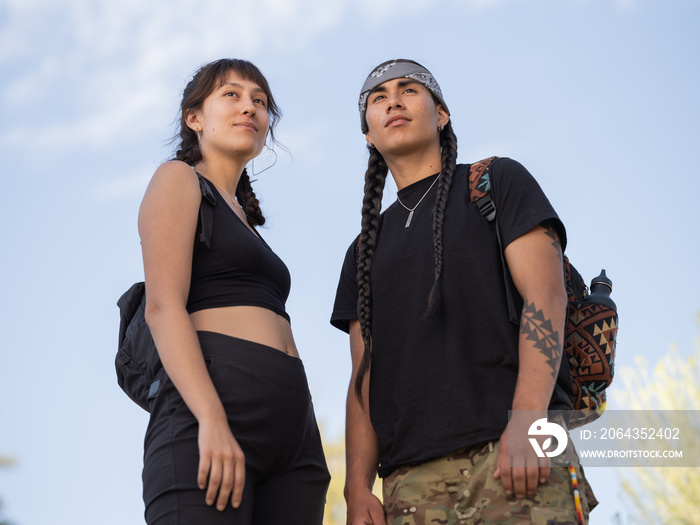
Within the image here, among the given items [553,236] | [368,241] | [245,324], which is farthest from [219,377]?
[553,236]

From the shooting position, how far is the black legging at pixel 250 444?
2.57 meters

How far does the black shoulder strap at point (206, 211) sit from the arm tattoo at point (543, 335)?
4.12 ft

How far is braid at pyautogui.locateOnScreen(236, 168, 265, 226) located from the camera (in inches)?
149

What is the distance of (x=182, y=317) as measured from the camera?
272 centimetres

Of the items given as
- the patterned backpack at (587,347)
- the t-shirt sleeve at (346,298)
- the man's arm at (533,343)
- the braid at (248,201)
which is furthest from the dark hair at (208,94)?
the man's arm at (533,343)

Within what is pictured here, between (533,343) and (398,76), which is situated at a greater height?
(398,76)

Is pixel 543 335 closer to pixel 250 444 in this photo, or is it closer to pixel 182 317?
pixel 250 444

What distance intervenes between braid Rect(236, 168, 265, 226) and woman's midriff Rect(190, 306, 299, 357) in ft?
2.62

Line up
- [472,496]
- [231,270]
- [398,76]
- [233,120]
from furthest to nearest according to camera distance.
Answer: [398,76]
[233,120]
[231,270]
[472,496]

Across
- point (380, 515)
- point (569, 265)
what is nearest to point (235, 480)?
point (380, 515)

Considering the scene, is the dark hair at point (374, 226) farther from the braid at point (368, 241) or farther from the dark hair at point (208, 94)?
the dark hair at point (208, 94)

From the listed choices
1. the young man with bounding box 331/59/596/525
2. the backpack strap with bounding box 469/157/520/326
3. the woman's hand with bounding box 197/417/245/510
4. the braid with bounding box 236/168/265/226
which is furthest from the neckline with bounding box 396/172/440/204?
the woman's hand with bounding box 197/417/245/510

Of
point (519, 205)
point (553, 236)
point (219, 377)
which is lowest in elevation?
point (219, 377)

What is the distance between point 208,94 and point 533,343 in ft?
6.19
